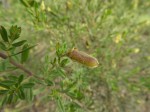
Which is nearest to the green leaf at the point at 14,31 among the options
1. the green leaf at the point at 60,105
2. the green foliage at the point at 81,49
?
the green foliage at the point at 81,49

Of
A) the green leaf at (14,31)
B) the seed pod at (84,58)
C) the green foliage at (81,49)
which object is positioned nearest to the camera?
the green leaf at (14,31)

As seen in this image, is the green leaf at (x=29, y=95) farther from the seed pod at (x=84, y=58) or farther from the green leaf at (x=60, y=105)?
the seed pod at (x=84, y=58)

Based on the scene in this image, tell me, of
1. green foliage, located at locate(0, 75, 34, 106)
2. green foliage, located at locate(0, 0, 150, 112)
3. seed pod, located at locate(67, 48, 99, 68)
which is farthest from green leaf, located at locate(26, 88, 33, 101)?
seed pod, located at locate(67, 48, 99, 68)

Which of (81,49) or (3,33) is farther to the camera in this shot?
(81,49)

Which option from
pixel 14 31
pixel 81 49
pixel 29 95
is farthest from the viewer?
pixel 81 49

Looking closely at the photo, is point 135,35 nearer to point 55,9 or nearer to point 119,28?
point 119,28

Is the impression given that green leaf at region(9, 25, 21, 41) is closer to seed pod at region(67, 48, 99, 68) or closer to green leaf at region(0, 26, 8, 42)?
green leaf at region(0, 26, 8, 42)

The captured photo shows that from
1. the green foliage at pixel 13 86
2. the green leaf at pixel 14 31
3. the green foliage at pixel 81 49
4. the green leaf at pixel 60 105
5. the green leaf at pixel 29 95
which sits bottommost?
the green leaf at pixel 60 105

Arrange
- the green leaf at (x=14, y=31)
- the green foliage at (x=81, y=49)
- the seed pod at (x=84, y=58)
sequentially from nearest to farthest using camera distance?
the green leaf at (x=14, y=31)
the seed pod at (x=84, y=58)
the green foliage at (x=81, y=49)

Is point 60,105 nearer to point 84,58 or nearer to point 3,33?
point 84,58

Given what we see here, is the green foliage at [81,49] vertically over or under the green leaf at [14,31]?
over

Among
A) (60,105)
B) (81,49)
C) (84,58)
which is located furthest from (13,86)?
(81,49)
